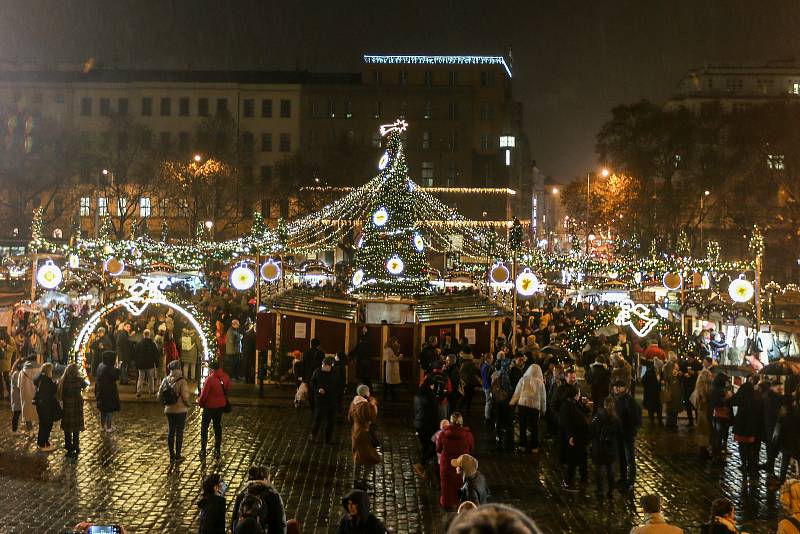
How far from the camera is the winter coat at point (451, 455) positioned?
10508 mm

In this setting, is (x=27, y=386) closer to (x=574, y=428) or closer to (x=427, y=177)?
(x=574, y=428)

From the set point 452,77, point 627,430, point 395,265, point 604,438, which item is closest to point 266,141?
point 452,77

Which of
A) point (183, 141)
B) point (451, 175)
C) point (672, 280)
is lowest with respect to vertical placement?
point (672, 280)

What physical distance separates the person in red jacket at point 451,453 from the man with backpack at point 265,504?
2859mm

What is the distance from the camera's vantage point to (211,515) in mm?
7875

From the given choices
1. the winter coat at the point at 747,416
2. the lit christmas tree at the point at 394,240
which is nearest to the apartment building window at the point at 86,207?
the lit christmas tree at the point at 394,240

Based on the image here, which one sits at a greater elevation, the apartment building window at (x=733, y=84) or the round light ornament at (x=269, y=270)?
the apartment building window at (x=733, y=84)

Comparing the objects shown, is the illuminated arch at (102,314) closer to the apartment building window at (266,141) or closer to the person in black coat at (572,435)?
the person in black coat at (572,435)

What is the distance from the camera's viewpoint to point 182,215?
71.0 meters

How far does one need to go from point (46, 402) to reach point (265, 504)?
729cm

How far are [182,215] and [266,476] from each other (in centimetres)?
6500

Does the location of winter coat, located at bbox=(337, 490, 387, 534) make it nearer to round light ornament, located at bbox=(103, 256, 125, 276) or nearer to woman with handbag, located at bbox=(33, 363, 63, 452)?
woman with handbag, located at bbox=(33, 363, 63, 452)

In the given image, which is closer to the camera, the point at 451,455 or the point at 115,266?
the point at 451,455

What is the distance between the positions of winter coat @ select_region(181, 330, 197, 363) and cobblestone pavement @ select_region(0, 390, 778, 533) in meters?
3.82
